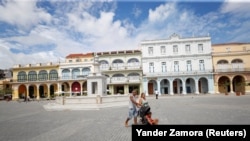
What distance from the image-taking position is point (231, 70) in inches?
1499

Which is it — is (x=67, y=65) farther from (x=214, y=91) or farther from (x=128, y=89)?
(x=214, y=91)

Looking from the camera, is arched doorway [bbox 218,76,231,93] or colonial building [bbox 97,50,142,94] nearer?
arched doorway [bbox 218,76,231,93]

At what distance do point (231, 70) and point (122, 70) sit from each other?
1958cm

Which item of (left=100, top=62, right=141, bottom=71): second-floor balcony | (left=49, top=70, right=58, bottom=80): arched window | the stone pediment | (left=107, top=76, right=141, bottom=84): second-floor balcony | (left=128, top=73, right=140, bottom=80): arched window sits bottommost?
(left=107, top=76, right=141, bottom=84): second-floor balcony

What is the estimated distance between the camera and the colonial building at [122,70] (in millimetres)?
41312

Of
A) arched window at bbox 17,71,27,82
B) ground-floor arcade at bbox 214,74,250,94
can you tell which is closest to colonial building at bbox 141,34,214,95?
ground-floor arcade at bbox 214,74,250,94

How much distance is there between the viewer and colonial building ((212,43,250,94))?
37.7 metres

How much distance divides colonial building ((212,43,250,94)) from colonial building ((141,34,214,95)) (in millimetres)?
1273

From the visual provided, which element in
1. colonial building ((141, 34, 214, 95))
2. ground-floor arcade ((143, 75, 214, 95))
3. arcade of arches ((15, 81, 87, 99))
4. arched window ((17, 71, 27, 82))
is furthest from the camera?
arched window ((17, 71, 27, 82))

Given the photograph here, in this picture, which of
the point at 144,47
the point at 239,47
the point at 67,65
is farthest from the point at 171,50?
the point at 67,65

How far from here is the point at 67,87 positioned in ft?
145

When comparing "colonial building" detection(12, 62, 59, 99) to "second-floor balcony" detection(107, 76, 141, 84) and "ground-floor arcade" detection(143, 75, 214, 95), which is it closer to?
"second-floor balcony" detection(107, 76, 141, 84)

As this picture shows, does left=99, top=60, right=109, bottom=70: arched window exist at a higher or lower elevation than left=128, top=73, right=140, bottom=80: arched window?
higher

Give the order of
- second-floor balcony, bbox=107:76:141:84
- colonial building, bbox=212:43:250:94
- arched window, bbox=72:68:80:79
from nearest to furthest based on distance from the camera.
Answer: colonial building, bbox=212:43:250:94 → second-floor balcony, bbox=107:76:141:84 → arched window, bbox=72:68:80:79
